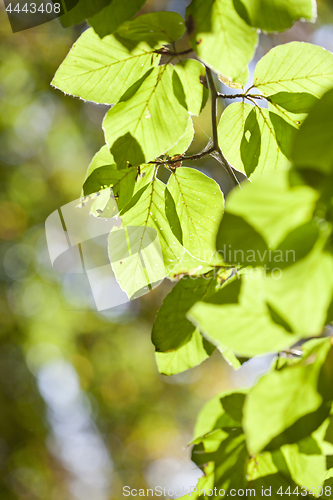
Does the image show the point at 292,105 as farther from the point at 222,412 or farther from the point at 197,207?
the point at 222,412

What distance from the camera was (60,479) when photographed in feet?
18.3

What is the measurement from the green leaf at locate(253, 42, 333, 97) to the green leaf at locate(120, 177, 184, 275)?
10.4 inches

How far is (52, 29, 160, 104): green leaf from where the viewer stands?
0.52 meters

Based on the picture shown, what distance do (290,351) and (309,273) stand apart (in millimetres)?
428

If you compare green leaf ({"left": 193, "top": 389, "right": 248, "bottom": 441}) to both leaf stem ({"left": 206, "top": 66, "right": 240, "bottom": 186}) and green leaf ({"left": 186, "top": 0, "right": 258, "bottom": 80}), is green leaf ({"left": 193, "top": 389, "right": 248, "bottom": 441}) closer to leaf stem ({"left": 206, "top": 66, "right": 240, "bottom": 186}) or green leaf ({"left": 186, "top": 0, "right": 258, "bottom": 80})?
leaf stem ({"left": 206, "top": 66, "right": 240, "bottom": 186})

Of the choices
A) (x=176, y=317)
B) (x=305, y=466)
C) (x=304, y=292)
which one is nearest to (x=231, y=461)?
(x=305, y=466)

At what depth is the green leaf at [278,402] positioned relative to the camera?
30cm

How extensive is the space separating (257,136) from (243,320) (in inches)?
16.8

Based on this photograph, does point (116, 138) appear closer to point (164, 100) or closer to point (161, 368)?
point (164, 100)

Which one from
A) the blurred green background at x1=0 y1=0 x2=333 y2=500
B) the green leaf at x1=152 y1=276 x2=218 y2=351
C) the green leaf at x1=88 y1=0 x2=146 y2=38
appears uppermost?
the green leaf at x1=88 y1=0 x2=146 y2=38

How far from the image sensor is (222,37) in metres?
0.42

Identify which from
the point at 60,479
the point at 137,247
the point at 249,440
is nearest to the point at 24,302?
the point at 60,479

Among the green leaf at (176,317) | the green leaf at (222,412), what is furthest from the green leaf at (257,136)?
the green leaf at (222,412)

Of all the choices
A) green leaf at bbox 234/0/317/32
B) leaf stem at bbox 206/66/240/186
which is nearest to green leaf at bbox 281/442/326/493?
leaf stem at bbox 206/66/240/186
